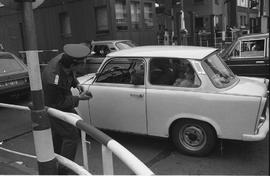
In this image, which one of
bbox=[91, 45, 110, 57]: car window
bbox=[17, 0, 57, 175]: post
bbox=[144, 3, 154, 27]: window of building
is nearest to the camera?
bbox=[17, 0, 57, 175]: post

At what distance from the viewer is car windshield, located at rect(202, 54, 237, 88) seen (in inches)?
184

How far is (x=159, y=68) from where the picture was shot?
16.3 feet

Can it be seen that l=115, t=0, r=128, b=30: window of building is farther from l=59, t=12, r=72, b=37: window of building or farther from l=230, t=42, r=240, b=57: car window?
l=230, t=42, r=240, b=57: car window

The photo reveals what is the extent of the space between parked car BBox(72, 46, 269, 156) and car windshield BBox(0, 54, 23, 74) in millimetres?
4129

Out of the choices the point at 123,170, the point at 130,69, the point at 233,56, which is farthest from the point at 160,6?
the point at 123,170

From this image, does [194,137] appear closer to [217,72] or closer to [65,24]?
[217,72]

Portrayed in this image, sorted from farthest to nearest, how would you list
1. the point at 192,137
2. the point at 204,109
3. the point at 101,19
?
1. the point at 101,19
2. the point at 192,137
3. the point at 204,109

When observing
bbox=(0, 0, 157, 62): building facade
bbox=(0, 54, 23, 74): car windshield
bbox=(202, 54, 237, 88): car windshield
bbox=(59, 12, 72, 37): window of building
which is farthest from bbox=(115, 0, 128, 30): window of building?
bbox=(202, 54, 237, 88): car windshield

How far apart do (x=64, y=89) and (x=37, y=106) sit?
1157 mm

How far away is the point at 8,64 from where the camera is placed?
8938 millimetres

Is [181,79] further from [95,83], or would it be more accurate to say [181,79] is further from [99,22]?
[99,22]

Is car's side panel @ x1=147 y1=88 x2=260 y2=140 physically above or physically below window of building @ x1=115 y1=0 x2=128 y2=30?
below

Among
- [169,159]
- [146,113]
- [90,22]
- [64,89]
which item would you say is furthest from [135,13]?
[64,89]

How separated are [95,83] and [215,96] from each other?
199 centimetres
